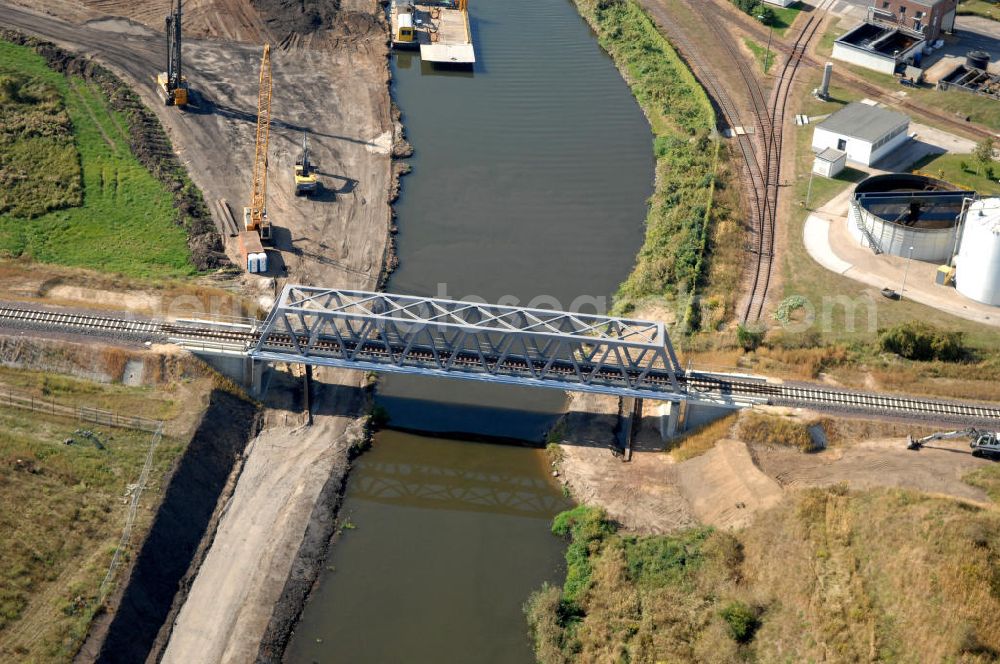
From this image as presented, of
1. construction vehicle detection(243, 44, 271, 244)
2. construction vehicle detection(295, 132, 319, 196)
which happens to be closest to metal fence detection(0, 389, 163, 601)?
construction vehicle detection(243, 44, 271, 244)

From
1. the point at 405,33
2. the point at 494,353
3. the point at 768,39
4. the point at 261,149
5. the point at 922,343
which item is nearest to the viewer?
the point at 494,353

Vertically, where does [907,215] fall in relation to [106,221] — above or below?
above

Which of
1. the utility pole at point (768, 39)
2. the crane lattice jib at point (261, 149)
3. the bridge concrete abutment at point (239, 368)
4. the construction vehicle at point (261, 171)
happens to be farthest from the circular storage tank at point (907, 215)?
the bridge concrete abutment at point (239, 368)

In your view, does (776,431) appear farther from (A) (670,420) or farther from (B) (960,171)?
(B) (960,171)

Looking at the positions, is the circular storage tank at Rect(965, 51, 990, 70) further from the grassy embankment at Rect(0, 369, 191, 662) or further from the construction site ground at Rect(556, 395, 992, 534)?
the grassy embankment at Rect(0, 369, 191, 662)

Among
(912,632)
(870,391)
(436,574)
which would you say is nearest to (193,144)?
(436,574)

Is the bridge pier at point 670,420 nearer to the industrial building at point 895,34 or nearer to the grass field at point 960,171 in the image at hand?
the grass field at point 960,171

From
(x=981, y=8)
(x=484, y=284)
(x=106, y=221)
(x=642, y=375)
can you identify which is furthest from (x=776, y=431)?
(x=981, y=8)
